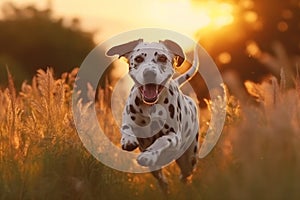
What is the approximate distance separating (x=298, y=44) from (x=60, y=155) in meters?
27.8

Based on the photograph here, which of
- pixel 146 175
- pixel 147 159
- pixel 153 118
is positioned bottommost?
pixel 147 159

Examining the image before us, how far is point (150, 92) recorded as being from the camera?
8836 mm

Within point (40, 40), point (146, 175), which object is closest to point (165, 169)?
point (146, 175)

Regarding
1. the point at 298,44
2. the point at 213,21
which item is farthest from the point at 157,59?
the point at 298,44

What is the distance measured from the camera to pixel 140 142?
9.21 metres

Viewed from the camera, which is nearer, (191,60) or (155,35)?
(155,35)

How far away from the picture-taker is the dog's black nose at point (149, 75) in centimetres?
876

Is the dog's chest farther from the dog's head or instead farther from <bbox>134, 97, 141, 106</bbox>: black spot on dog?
the dog's head

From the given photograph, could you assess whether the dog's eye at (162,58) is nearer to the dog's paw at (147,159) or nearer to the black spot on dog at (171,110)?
the black spot on dog at (171,110)

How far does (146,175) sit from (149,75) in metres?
1.41

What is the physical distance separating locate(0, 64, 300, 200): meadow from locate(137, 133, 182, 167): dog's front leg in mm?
296

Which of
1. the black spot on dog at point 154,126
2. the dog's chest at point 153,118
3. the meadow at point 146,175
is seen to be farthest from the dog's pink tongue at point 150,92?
the meadow at point 146,175

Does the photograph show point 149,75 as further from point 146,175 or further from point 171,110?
point 146,175

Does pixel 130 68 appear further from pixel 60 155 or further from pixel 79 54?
pixel 79 54
